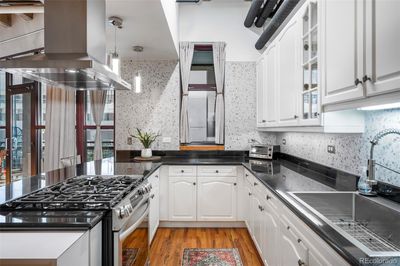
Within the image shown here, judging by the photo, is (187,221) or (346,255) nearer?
(346,255)

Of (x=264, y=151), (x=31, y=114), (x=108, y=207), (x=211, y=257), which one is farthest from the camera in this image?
(x=31, y=114)

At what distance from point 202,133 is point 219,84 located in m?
0.86

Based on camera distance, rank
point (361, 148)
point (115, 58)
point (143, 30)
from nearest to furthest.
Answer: point (361, 148) < point (115, 58) < point (143, 30)

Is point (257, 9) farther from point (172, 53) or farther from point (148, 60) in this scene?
point (148, 60)

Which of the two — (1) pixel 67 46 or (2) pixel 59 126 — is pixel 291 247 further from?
(2) pixel 59 126

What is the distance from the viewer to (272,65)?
3.32 m

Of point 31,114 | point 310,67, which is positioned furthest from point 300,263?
point 31,114

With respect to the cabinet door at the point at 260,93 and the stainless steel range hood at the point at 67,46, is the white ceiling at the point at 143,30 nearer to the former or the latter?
the stainless steel range hood at the point at 67,46

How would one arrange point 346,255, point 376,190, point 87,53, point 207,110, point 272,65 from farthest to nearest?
point 207,110 < point 272,65 < point 87,53 < point 376,190 < point 346,255

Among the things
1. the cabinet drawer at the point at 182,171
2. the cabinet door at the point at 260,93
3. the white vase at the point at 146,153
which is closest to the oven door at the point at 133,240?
the cabinet drawer at the point at 182,171

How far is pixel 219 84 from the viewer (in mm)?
4277

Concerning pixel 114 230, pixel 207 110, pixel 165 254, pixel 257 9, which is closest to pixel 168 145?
pixel 207 110

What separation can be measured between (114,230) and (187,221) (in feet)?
7.95

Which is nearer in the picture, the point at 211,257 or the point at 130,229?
the point at 130,229
